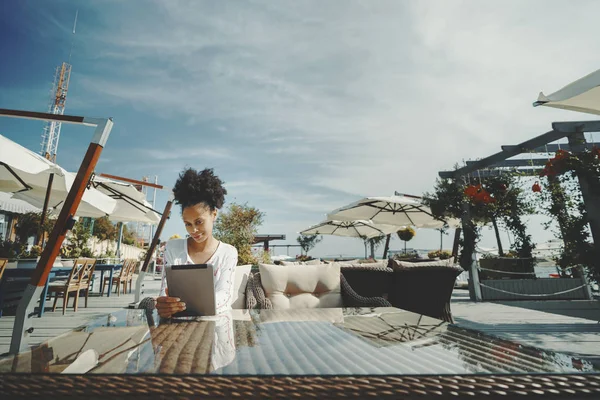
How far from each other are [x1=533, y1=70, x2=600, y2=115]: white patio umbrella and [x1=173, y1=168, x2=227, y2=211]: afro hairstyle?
11.0 ft

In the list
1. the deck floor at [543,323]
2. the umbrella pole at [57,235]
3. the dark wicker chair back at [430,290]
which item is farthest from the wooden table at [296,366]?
the dark wicker chair back at [430,290]

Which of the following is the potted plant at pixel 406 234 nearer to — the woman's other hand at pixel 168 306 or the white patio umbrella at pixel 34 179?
the white patio umbrella at pixel 34 179

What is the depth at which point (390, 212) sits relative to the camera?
32.9 ft

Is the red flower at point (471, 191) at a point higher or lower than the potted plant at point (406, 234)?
higher

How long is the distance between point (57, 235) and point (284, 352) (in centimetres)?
133

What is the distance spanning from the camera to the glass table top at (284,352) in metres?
0.60

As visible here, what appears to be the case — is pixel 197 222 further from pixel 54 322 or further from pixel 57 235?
pixel 54 322

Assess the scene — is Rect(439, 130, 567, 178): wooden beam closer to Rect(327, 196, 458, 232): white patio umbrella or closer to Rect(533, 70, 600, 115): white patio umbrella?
Rect(327, 196, 458, 232): white patio umbrella

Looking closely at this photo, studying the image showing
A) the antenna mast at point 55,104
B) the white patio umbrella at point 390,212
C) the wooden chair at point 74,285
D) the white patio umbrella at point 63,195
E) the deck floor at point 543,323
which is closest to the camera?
the deck floor at point 543,323

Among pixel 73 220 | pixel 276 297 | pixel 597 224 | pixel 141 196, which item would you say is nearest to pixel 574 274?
pixel 597 224

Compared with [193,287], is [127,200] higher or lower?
higher

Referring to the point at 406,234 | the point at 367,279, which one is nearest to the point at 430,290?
the point at 367,279

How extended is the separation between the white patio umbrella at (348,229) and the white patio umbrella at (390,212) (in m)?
2.56

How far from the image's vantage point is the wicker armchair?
2.85 m
